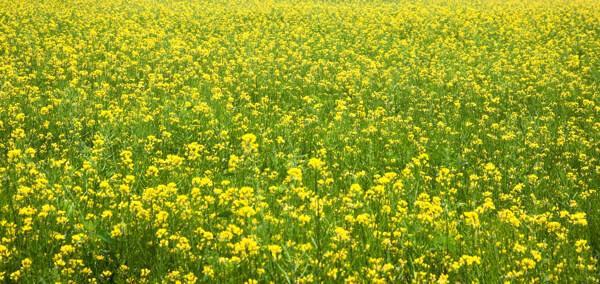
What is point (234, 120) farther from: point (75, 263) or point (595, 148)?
point (595, 148)

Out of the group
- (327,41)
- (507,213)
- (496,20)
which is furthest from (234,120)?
(496,20)

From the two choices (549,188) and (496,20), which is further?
(496,20)

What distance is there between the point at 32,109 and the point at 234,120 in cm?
266

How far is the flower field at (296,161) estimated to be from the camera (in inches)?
102

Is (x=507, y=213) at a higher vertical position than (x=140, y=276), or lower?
higher

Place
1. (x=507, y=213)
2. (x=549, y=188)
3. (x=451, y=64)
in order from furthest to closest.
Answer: (x=451, y=64) < (x=549, y=188) < (x=507, y=213)

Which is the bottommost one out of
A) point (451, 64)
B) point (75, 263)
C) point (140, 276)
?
point (140, 276)

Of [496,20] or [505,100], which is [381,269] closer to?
[505,100]

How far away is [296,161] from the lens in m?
4.45

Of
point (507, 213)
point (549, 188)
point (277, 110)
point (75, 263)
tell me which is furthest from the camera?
point (277, 110)

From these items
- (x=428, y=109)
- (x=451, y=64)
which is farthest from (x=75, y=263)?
(x=451, y=64)

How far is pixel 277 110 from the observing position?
6.23m

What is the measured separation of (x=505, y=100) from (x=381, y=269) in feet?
18.4

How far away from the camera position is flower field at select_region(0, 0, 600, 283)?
2582 mm
